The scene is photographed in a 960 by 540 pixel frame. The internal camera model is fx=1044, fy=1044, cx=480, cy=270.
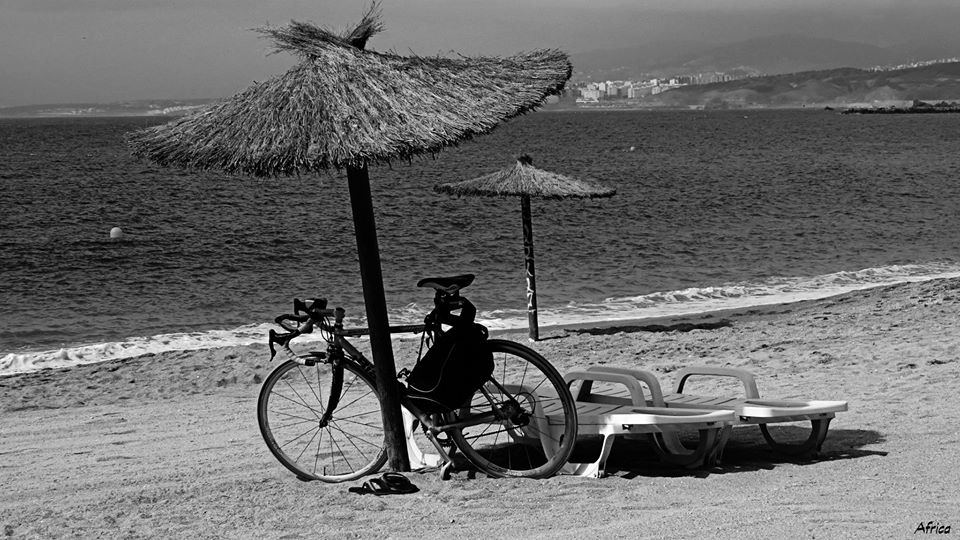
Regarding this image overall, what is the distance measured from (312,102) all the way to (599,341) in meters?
7.68

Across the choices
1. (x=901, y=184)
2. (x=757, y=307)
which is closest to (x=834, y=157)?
(x=901, y=184)

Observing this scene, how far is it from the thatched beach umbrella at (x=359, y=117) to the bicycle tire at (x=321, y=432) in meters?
0.34

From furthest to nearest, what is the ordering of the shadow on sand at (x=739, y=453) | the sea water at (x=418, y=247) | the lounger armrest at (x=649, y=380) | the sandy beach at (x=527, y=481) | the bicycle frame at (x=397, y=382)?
1. the sea water at (x=418, y=247)
2. the lounger armrest at (x=649, y=380)
3. the shadow on sand at (x=739, y=453)
4. the bicycle frame at (x=397, y=382)
5. the sandy beach at (x=527, y=481)

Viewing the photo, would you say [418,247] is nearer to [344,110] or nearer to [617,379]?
[617,379]

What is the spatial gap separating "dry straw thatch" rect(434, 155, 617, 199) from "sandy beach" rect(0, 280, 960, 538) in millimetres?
3096

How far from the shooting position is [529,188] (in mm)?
13336

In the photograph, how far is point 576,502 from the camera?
5207 mm

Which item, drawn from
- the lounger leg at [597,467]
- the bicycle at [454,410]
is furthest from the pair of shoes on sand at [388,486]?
the lounger leg at [597,467]

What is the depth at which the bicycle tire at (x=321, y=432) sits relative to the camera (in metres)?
5.88

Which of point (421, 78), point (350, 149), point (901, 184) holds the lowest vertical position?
point (901, 184)

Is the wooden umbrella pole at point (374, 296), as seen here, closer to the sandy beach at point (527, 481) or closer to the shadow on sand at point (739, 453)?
the sandy beach at point (527, 481)

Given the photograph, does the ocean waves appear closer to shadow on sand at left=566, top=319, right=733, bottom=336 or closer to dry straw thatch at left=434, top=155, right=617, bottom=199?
shadow on sand at left=566, top=319, right=733, bottom=336

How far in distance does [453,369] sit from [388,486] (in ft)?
2.30

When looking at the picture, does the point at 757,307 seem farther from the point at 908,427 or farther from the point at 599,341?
the point at 908,427
